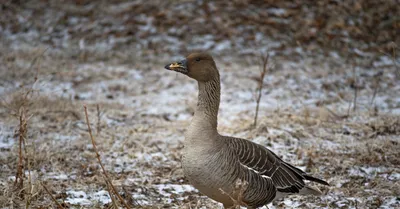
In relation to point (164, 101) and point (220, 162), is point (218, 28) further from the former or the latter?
point (220, 162)

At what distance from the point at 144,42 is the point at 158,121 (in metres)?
4.91

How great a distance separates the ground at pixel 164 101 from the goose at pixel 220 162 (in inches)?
24.2

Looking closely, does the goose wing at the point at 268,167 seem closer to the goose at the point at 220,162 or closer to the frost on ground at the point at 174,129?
the goose at the point at 220,162

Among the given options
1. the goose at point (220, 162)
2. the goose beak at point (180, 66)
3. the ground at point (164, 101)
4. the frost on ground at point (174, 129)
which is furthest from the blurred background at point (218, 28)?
the goose beak at point (180, 66)

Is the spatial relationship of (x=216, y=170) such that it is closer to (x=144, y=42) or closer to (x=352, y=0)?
(x=144, y=42)

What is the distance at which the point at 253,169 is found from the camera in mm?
4668

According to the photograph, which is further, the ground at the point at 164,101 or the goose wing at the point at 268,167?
the ground at the point at 164,101

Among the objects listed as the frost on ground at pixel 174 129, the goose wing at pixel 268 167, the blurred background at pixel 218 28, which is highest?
the blurred background at pixel 218 28

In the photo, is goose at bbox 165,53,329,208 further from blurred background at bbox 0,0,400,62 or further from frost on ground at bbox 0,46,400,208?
blurred background at bbox 0,0,400,62

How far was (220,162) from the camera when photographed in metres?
4.38

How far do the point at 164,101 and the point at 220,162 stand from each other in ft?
17.3

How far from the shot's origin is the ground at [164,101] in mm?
5648

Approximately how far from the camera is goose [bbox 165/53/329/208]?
4355 millimetres

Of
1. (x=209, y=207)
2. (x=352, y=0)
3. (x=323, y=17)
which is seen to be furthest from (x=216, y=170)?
(x=352, y=0)
